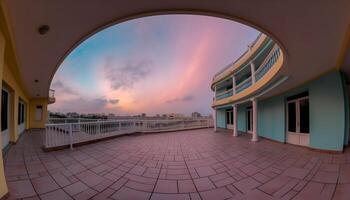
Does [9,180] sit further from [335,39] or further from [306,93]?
[306,93]

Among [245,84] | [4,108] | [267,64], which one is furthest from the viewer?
[245,84]

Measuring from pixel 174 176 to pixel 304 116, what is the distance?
6.35m

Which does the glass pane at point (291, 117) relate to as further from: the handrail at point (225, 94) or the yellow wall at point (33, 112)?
the yellow wall at point (33, 112)

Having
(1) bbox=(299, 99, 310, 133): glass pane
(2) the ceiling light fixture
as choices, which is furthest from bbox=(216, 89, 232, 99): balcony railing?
(2) the ceiling light fixture

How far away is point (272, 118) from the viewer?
9.15m

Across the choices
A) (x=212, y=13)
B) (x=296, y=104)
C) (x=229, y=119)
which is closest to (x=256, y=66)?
(x=296, y=104)

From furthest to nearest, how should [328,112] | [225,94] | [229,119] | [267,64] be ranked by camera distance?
1. [229,119]
2. [225,94]
3. [267,64]
4. [328,112]

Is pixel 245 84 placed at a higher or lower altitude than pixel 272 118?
higher

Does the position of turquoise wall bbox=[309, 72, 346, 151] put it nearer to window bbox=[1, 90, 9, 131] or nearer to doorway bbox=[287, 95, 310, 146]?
doorway bbox=[287, 95, 310, 146]

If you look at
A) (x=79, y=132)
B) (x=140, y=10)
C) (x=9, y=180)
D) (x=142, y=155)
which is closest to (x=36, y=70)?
(x=79, y=132)

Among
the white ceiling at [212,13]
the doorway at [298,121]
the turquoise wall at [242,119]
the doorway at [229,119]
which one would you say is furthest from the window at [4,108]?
the doorway at [229,119]

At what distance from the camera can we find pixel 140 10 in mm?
2838

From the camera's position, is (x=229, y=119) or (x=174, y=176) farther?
(x=229, y=119)

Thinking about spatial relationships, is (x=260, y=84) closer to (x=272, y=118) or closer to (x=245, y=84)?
(x=272, y=118)
